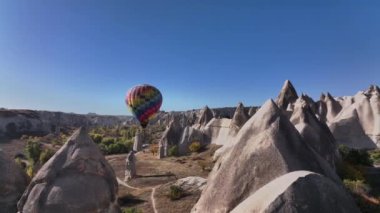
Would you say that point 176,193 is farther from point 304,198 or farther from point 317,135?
point 304,198

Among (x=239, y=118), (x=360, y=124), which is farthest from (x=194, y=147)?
(x=360, y=124)

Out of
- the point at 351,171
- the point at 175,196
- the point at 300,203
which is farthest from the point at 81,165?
the point at 351,171

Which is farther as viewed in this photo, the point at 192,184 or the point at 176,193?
the point at 192,184

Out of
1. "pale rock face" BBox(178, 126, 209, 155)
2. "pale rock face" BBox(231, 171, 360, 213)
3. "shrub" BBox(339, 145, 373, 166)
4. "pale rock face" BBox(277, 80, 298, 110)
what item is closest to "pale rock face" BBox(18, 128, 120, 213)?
"pale rock face" BBox(231, 171, 360, 213)

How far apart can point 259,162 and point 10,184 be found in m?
10.3

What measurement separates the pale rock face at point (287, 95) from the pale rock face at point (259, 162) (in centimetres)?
3908

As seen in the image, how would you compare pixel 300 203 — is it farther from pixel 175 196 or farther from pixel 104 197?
pixel 175 196

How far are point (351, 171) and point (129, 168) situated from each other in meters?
17.8

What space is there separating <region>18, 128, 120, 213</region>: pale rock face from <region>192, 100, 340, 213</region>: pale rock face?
11.4 feet

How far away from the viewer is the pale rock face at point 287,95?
154 feet

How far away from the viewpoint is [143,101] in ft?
141

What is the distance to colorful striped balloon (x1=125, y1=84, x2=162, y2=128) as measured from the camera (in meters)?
43.0

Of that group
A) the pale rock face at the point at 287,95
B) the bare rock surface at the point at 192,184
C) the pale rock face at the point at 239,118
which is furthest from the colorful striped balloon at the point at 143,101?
the bare rock surface at the point at 192,184

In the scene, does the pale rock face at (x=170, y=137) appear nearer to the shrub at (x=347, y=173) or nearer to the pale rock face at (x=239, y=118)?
the pale rock face at (x=239, y=118)
